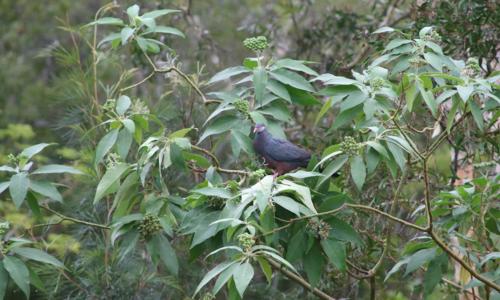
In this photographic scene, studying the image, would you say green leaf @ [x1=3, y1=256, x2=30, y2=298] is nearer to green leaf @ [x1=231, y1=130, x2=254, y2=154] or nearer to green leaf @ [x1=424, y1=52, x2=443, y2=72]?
green leaf @ [x1=231, y1=130, x2=254, y2=154]

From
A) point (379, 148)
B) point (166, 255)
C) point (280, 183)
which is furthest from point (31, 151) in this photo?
point (379, 148)

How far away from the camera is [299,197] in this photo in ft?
9.50

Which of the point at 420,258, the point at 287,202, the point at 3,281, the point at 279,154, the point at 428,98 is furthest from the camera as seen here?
the point at 279,154

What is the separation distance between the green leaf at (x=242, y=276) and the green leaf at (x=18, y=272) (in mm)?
931

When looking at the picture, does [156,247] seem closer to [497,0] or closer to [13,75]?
[497,0]

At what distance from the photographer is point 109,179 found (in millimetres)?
3256

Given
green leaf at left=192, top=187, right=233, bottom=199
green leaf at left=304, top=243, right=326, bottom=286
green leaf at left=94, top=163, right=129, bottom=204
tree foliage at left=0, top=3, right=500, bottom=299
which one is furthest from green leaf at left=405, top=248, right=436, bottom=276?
green leaf at left=94, top=163, right=129, bottom=204

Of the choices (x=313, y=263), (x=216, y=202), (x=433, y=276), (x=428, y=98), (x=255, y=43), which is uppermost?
(x=255, y=43)

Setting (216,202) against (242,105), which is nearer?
(216,202)

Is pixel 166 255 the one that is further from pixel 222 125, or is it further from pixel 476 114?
pixel 476 114

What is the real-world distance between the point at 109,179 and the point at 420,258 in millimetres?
1274

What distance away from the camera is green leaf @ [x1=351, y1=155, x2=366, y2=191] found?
2953 millimetres

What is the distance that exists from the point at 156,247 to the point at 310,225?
0.62 meters

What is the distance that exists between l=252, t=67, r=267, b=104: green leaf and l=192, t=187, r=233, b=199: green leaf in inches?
16.7
